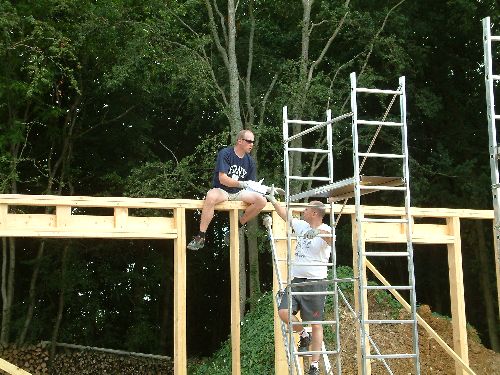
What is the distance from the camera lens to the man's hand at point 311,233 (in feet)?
19.4

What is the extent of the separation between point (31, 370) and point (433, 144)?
881cm

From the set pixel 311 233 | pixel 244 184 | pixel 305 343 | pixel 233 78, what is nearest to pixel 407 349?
pixel 305 343

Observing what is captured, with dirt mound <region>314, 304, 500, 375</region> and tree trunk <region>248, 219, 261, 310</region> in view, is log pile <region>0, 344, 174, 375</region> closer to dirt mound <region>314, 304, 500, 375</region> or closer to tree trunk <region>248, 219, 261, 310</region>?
tree trunk <region>248, 219, 261, 310</region>

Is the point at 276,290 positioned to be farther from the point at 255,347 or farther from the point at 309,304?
the point at 255,347

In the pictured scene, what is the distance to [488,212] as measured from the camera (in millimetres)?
8180

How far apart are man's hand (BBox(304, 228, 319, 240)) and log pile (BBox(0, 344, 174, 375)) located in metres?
7.85

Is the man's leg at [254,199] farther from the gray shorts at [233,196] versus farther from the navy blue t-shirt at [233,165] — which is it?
the navy blue t-shirt at [233,165]

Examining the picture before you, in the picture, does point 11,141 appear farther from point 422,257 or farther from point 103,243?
point 422,257

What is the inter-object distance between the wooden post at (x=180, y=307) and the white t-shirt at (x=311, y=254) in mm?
1298

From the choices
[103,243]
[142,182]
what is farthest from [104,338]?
[142,182]

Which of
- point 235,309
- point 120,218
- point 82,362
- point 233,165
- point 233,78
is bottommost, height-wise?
point 82,362

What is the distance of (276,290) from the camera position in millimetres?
Answer: 7094

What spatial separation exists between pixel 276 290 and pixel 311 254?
1157 mm

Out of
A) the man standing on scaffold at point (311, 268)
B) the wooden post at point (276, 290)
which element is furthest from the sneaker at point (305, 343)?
the wooden post at point (276, 290)
